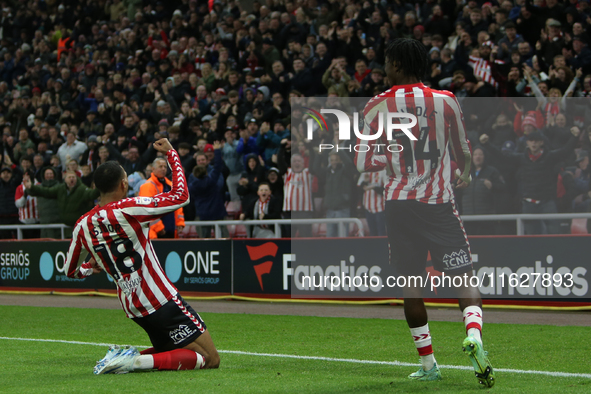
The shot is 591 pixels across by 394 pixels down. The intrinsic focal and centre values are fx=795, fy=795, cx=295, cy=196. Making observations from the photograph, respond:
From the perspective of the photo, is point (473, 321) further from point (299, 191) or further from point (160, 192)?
point (299, 191)

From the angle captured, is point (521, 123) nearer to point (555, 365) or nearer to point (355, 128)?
point (355, 128)

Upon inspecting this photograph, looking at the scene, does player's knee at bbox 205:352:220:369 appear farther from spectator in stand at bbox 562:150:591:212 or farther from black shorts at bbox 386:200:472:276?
spectator in stand at bbox 562:150:591:212

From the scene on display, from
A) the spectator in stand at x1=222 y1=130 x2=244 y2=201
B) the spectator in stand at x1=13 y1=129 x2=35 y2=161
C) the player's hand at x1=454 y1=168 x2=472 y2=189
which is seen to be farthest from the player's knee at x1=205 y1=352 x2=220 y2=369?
the spectator in stand at x1=13 y1=129 x2=35 y2=161

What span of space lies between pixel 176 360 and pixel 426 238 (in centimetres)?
217

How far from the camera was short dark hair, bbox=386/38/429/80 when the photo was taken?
5.40 meters

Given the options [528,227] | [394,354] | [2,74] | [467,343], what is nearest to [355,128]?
[528,227]

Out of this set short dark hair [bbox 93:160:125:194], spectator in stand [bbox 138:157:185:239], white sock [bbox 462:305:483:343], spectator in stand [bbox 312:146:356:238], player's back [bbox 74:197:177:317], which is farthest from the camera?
spectator in stand [bbox 312:146:356:238]

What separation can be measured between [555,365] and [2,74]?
2510 cm

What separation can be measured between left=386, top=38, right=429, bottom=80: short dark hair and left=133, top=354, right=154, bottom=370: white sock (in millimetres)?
2835

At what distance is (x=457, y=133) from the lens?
17.8ft

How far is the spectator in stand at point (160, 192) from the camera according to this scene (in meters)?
12.7

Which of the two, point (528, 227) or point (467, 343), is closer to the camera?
point (467, 343)

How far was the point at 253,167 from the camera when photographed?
→ 49.6 feet

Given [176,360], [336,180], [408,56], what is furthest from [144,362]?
[336,180]
